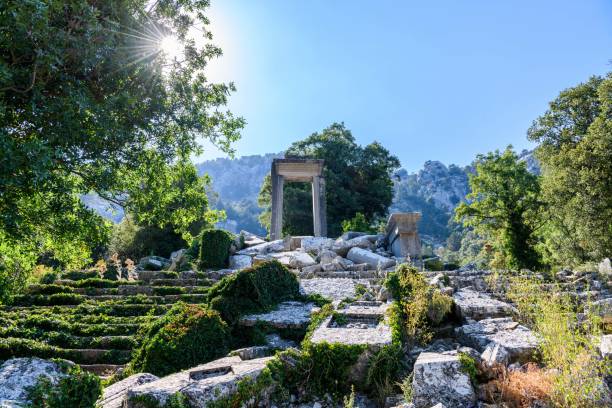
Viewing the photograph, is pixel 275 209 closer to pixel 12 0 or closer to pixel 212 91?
pixel 212 91

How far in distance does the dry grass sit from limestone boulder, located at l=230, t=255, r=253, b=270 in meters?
11.0

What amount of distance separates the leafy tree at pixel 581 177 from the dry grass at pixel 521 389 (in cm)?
1439

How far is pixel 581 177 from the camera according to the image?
1508 centimetres

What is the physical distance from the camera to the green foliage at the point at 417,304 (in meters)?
5.06

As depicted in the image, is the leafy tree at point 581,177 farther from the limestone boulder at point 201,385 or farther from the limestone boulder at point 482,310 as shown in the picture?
the limestone boulder at point 201,385

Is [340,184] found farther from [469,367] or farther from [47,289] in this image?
[469,367]

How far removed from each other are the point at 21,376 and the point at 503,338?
4.73 metres

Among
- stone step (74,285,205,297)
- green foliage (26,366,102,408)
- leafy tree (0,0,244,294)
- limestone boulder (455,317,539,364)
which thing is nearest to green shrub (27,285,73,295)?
stone step (74,285,205,297)

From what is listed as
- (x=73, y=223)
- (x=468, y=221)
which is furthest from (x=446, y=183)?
(x=73, y=223)

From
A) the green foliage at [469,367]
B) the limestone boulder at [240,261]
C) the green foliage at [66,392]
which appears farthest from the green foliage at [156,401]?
the limestone boulder at [240,261]

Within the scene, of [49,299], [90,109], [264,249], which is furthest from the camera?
[264,249]

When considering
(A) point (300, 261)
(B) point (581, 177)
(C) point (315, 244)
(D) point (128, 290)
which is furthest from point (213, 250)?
(B) point (581, 177)

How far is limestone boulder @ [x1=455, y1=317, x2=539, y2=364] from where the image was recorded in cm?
403

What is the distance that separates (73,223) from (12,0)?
3.23m
